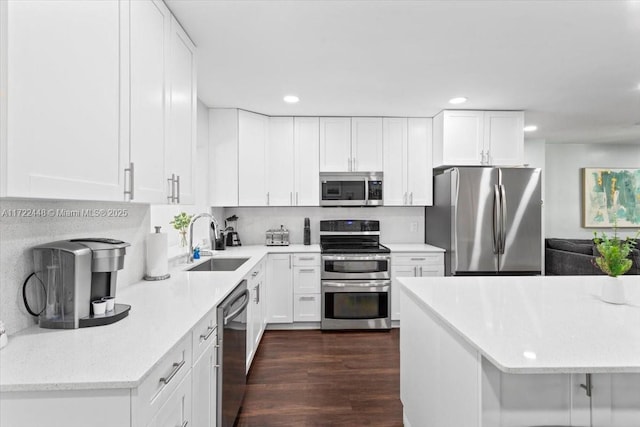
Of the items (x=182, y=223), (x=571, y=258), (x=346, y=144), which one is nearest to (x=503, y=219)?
(x=571, y=258)

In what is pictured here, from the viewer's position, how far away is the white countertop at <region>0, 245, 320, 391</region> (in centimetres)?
92

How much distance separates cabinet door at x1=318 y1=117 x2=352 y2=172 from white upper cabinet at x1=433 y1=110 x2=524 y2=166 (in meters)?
1.11

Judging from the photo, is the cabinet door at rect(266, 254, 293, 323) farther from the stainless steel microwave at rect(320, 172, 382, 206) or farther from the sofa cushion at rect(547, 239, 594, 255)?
the sofa cushion at rect(547, 239, 594, 255)

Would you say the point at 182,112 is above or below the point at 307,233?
above

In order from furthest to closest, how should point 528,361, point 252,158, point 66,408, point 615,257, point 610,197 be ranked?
point 610,197 < point 252,158 < point 615,257 < point 528,361 < point 66,408

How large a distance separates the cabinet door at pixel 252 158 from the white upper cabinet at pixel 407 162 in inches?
58.6

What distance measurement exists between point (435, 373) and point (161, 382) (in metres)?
1.16

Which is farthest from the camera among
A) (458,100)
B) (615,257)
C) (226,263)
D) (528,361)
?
(458,100)

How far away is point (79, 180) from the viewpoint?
1148mm

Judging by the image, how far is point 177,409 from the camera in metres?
1.24

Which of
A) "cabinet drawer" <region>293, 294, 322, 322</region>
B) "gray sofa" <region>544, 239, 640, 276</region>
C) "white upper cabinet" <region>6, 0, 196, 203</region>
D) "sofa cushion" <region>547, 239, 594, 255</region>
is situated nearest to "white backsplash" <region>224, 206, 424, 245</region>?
"cabinet drawer" <region>293, 294, 322, 322</region>

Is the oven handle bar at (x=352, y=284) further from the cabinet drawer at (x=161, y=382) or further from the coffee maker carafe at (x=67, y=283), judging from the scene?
the coffee maker carafe at (x=67, y=283)

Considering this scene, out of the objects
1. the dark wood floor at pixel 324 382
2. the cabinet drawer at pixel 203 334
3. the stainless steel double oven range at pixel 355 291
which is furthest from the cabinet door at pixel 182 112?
the stainless steel double oven range at pixel 355 291

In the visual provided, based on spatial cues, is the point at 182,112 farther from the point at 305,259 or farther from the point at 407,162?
the point at 407,162
